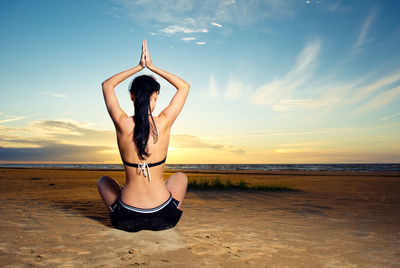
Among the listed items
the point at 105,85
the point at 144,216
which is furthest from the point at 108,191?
the point at 105,85

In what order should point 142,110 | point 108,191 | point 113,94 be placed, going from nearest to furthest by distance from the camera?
point 142,110 → point 113,94 → point 108,191

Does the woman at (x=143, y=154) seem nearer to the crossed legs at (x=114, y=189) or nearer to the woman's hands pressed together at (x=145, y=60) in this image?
the crossed legs at (x=114, y=189)

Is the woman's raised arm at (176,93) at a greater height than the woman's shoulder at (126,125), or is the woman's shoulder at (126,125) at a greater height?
the woman's raised arm at (176,93)

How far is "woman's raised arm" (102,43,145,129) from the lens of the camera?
9.24 feet

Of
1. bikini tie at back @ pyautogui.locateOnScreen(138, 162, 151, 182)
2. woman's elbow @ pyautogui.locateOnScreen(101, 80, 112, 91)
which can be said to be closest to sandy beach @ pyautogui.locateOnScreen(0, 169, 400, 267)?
bikini tie at back @ pyautogui.locateOnScreen(138, 162, 151, 182)

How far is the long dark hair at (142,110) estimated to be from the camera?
2.66 m

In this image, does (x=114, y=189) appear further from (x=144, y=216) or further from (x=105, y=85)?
(x=105, y=85)

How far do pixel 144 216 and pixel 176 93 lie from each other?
4.78 ft

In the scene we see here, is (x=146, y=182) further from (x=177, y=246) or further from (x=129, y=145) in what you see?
(x=177, y=246)

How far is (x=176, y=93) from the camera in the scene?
310 cm

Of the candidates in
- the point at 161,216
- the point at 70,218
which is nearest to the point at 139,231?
the point at 161,216

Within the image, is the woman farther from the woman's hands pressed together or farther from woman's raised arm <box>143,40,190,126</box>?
the woman's hands pressed together

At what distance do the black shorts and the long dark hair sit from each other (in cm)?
58

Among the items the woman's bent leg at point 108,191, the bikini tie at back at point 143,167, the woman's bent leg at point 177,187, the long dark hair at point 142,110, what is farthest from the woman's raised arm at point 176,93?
the woman's bent leg at point 108,191
